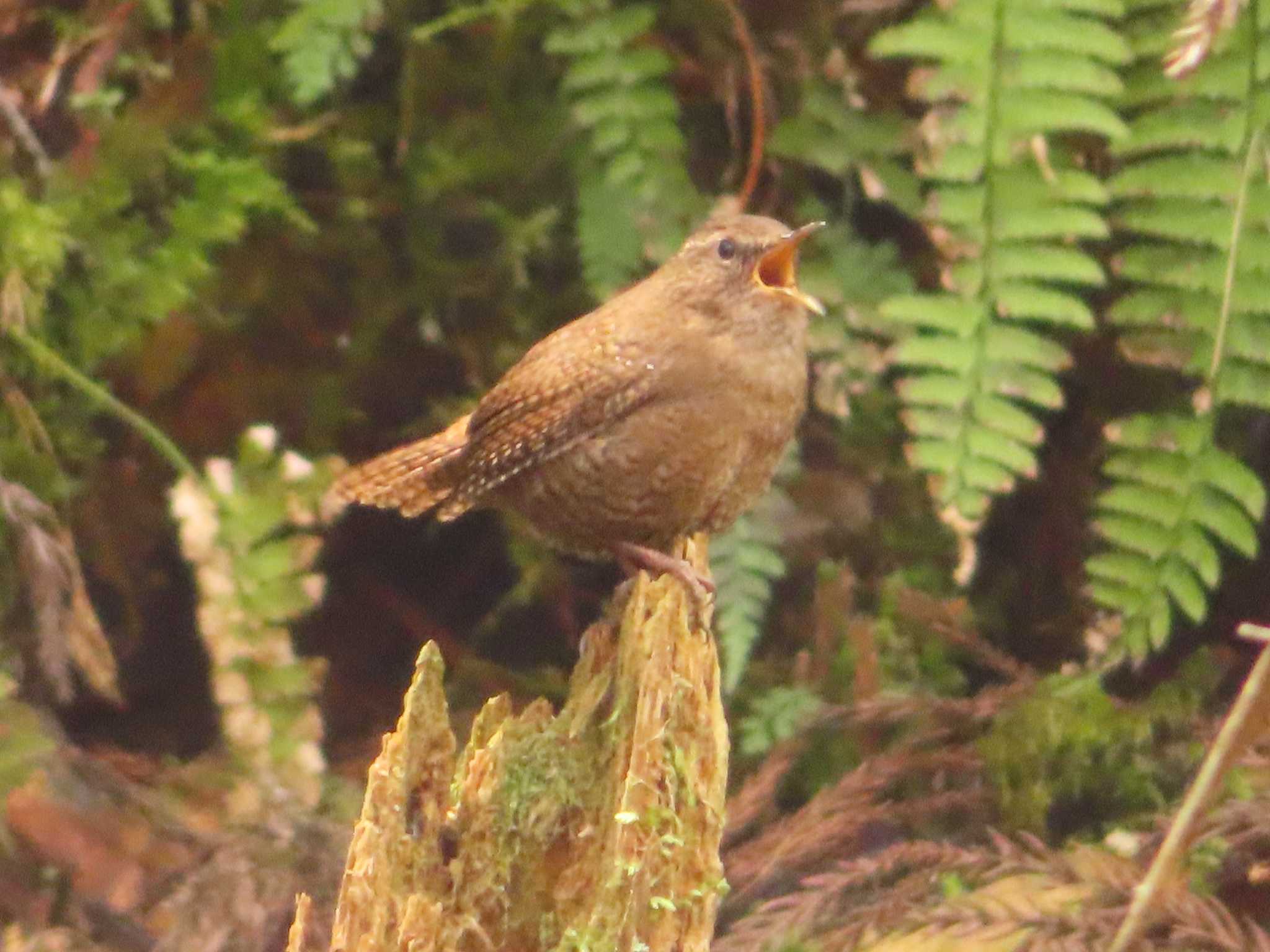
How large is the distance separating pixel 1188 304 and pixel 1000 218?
0.31 m

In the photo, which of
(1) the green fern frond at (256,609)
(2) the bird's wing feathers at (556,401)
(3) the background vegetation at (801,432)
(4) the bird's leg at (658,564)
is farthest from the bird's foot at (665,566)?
(1) the green fern frond at (256,609)

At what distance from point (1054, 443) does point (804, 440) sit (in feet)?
1.50

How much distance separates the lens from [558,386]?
85.7 inches

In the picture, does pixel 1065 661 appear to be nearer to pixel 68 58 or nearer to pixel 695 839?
pixel 695 839

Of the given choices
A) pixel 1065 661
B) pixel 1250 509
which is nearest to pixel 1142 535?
pixel 1250 509

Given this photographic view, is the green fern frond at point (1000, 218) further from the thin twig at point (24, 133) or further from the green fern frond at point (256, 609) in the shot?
the thin twig at point (24, 133)

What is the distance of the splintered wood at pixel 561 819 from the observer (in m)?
1.65

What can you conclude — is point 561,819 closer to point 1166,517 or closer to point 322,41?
point 1166,517

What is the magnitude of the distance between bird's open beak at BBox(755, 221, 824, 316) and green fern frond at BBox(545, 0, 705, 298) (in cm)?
34

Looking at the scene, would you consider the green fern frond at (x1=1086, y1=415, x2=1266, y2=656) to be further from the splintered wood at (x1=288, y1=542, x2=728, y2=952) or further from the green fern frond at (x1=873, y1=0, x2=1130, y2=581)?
the splintered wood at (x1=288, y1=542, x2=728, y2=952)

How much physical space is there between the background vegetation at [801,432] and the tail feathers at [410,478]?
178mm

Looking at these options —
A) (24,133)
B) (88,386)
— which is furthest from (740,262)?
(24,133)

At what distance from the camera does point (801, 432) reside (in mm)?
Result: 2826

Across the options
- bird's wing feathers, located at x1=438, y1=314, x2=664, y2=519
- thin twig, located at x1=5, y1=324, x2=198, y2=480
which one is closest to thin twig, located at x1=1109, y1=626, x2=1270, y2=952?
bird's wing feathers, located at x1=438, y1=314, x2=664, y2=519
